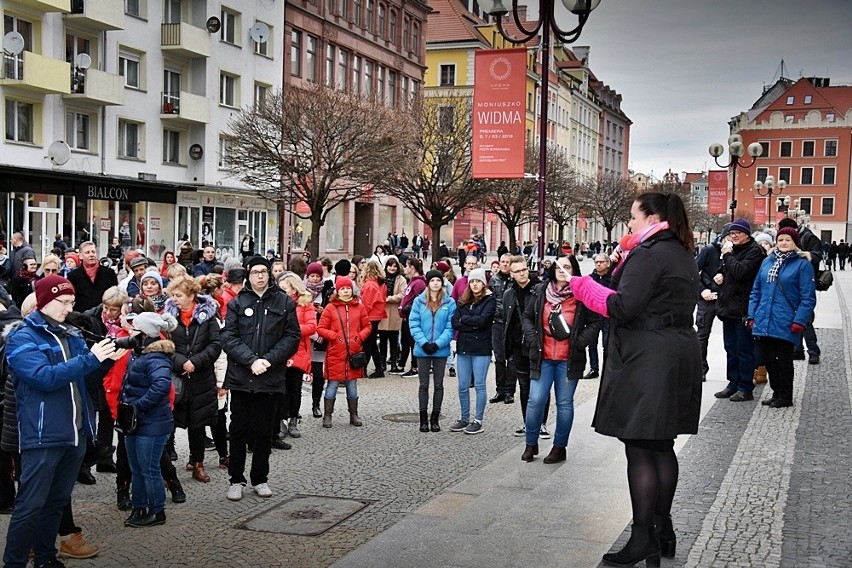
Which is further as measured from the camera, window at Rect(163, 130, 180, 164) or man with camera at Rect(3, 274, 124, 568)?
window at Rect(163, 130, 180, 164)

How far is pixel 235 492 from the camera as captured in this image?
7.48 meters

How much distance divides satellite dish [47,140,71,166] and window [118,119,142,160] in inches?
203

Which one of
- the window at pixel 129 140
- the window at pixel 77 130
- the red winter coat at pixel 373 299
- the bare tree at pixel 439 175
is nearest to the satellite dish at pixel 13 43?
the window at pixel 77 130

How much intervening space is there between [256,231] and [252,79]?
743cm

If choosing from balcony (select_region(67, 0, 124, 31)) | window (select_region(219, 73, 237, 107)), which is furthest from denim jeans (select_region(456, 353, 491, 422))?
window (select_region(219, 73, 237, 107))

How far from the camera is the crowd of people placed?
538 cm

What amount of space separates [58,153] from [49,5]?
508cm

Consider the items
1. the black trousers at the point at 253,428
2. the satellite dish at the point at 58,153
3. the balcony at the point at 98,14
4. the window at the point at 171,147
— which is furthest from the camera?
the window at the point at 171,147

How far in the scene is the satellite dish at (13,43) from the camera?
30672mm

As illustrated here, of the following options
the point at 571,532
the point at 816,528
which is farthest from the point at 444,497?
the point at 816,528

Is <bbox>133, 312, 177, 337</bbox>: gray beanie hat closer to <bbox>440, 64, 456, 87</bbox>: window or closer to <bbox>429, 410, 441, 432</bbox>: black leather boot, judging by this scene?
<bbox>429, 410, 441, 432</bbox>: black leather boot

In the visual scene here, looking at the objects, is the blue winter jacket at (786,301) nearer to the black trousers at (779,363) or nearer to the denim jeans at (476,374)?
the black trousers at (779,363)

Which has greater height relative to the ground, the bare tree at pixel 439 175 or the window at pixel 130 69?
the window at pixel 130 69

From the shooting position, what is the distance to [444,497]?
7406 millimetres
